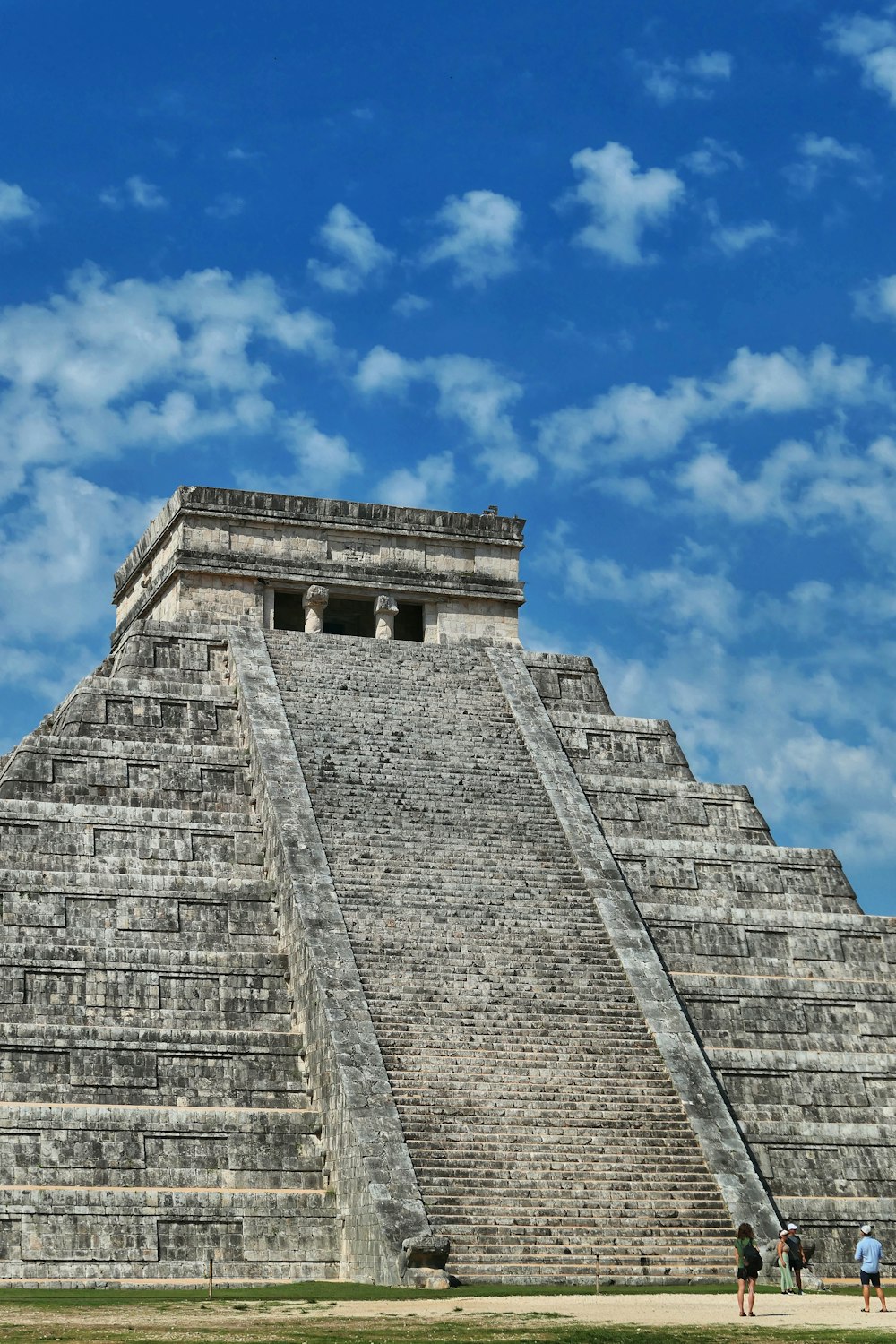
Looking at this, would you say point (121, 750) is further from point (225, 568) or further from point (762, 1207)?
point (762, 1207)

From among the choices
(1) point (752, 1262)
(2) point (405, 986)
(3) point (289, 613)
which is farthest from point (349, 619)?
(1) point (752, 1262)

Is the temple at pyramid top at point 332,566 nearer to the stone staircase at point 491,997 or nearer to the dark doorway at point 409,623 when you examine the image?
the dark doorway at point 409,623

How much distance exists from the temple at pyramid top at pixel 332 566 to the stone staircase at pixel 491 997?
2488 mm

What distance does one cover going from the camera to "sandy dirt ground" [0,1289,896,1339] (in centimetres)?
1494

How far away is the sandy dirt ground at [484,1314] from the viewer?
1494cm

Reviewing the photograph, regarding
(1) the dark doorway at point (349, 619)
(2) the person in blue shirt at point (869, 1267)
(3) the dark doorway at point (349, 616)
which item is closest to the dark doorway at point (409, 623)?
(3) the dark doorway at point (349, 616)

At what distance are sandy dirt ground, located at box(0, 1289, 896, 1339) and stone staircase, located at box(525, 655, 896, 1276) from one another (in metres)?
4.47

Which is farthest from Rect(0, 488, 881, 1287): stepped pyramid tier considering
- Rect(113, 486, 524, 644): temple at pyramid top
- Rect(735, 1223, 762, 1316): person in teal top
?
Rect(735, 1223, 762, 1316): person in teal top

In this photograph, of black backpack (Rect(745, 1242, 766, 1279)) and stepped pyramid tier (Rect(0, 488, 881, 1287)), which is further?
stepped pyramid tier (Rect(0, 488, 881, 1287))

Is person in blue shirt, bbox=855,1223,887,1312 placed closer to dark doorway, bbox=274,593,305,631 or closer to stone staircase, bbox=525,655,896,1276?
stone staircase, bbox=525,655,896,1276

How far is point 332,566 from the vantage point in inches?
1232

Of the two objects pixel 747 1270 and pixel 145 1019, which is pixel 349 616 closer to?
pixel 145 1019

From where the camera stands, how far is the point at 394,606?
1236 inches

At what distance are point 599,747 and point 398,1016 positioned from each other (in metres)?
7.86
